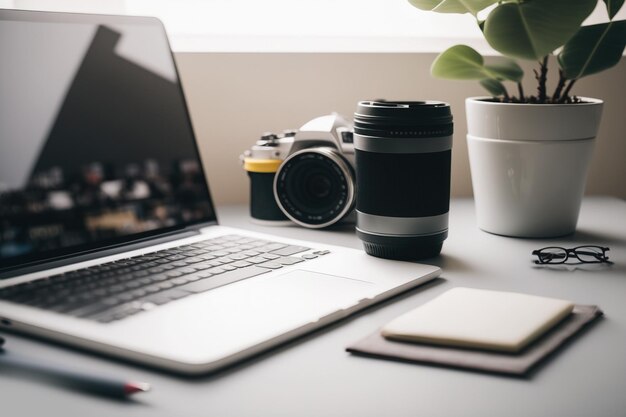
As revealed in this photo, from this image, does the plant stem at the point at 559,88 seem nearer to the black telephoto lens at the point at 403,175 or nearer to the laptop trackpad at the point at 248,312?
the black telephoto lens at the point at 403,175

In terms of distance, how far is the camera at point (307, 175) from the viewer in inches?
35.9

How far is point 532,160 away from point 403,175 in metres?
0.20

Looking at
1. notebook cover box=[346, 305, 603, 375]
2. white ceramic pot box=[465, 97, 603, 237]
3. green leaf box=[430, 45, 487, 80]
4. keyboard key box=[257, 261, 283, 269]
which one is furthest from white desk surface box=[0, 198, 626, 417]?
green leaf box=[430, 45, 487, 80]

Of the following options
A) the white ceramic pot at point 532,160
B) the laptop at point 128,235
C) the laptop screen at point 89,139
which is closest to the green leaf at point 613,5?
the white ceramic pot at point 532,160

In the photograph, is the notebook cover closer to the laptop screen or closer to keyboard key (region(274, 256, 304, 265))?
keyboard key (region(274, 256, 304, 265))

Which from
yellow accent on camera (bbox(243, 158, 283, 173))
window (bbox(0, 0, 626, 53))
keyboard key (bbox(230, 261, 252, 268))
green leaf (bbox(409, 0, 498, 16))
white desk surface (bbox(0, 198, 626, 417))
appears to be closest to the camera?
white desk surface (bbox(0, 198, 626, 417))

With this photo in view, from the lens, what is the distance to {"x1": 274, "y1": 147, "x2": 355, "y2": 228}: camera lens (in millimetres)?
908

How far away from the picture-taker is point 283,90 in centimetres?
119

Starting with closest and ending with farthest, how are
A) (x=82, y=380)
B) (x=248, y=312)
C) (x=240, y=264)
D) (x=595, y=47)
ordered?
(x=82, y=380) → (x=248, y=312) → (x=240, y=264) → (x=595, y=47)

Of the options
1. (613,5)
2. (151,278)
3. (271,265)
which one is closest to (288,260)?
(271,265)

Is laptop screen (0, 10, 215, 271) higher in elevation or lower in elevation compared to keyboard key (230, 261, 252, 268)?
higher

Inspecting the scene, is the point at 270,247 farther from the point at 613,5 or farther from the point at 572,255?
the point at 613,5

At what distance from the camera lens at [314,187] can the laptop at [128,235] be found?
10 centimetres

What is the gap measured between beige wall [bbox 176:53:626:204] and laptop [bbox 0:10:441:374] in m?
0.27
